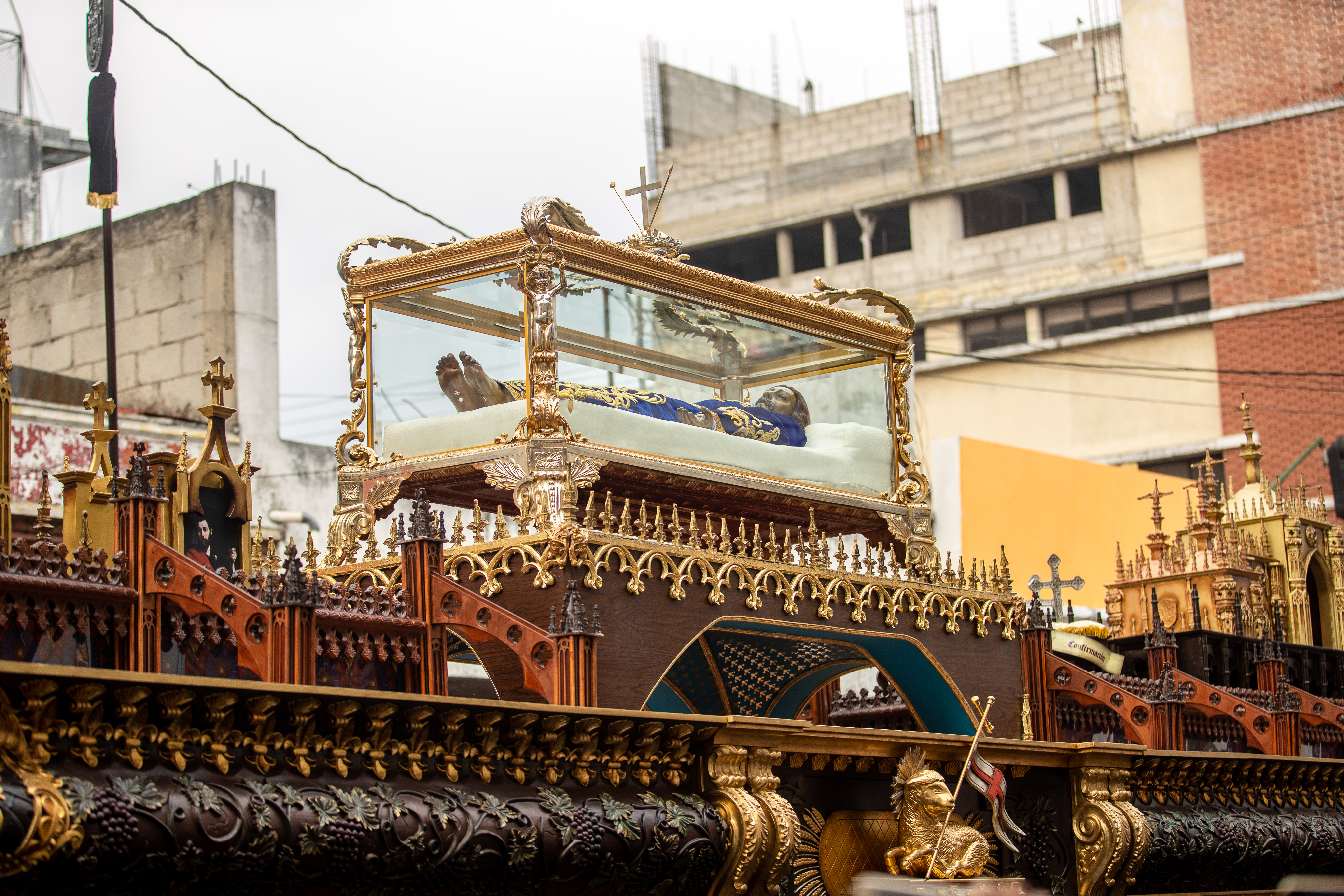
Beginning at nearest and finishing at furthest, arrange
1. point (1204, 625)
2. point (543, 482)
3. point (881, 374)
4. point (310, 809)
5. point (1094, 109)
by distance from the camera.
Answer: point (310, 809) < point (543, 482) < point (881, 374) < point (1204, 625) < point (1094, 109)

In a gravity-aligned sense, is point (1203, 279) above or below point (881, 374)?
above

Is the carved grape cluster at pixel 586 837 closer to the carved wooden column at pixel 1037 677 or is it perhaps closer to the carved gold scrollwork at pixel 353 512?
the carved gold scrollwork at pixel 353 512

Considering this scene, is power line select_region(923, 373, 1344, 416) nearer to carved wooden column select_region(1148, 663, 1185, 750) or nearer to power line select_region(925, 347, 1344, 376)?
power line select_region(925, 347, 1344, 376)

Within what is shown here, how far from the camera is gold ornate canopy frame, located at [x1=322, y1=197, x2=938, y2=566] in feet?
32.7

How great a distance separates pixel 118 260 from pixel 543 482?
12.1 meters

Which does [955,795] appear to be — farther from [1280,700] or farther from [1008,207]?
[1008,207]

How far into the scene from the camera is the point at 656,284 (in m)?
10.9

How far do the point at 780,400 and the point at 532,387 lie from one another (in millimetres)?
2460

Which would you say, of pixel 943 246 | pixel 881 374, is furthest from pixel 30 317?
pixel 943 246

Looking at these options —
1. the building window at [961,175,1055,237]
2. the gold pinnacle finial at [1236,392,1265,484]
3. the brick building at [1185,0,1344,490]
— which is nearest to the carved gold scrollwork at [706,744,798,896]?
the gold pinnacle finial at [1236,392,1265,484]

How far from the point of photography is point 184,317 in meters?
19.4

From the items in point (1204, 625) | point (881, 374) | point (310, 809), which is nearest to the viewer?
point (310, 809)

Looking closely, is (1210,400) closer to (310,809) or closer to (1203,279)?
(1203,279)

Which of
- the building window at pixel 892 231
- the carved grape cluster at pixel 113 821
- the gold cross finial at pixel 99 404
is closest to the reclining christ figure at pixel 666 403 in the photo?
the gold cross finial at pixel 99 404
